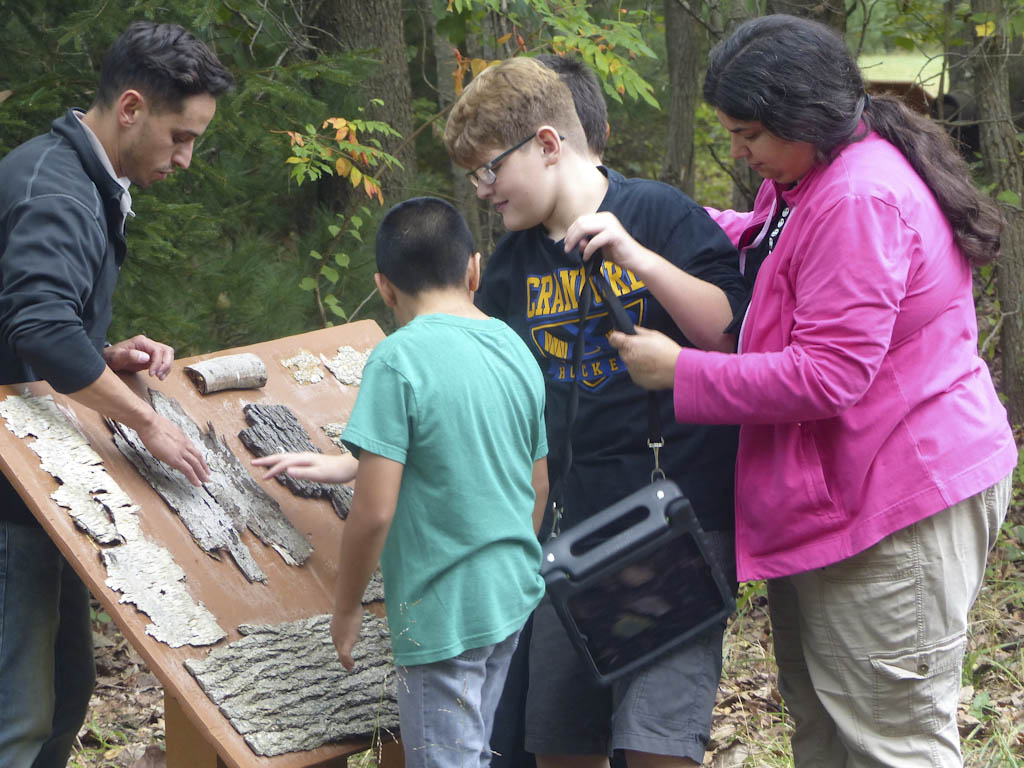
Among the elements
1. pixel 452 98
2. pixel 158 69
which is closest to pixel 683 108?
pixel 452 98

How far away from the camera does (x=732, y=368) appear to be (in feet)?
7.15

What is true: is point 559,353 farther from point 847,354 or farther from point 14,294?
point 14,294

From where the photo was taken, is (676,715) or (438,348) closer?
(438,348)

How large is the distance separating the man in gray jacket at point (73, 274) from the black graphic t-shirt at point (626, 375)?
2.99 feet

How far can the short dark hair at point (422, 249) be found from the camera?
7.50 feet

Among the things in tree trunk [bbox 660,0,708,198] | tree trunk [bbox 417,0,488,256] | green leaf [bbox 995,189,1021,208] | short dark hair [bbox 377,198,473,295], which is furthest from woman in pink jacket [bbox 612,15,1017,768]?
tree trunk [bbox 660,0,708,198]

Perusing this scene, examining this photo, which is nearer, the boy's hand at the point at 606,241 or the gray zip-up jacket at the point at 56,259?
the gray zip-up jacket at the point at 56,259

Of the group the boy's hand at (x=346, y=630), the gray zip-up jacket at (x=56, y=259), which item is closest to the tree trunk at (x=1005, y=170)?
the boy's hand at (x=346, y=630)

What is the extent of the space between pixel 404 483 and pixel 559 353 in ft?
2.01

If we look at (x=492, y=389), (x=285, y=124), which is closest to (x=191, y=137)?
(x=492, y=389)

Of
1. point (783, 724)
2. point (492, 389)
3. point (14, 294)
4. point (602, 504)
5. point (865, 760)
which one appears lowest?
point (783, 724)

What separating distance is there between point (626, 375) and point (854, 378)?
0.61 m

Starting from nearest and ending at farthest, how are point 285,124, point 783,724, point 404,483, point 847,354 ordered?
1. point 847,354
2. point 404,483
3. point 783,724
4. point 285,124

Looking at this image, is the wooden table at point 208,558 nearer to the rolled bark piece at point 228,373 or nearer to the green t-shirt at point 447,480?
the rolled bark piece at point 228,373
